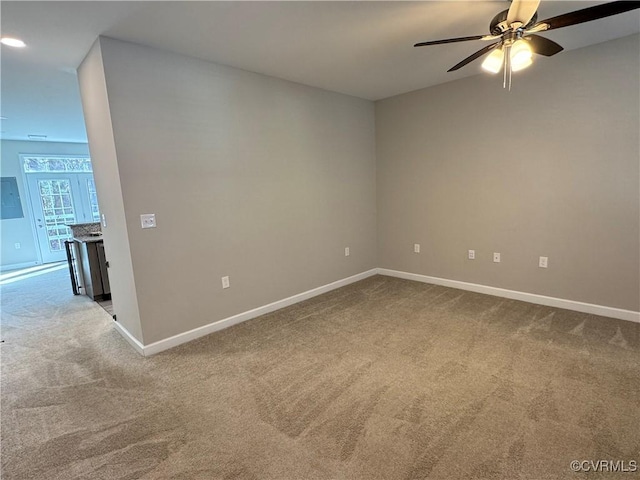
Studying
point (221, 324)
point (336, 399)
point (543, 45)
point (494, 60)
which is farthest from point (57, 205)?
point (543, 45)

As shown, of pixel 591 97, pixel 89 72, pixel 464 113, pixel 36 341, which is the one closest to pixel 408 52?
pixel 464 113

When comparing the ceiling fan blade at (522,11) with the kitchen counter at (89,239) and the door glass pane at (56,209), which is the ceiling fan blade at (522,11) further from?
the door glass pane at (56,209)

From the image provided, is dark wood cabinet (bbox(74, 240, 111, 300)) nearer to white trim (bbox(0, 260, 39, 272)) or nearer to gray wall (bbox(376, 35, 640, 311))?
white trim (bbox(0, 260, 39, 272))

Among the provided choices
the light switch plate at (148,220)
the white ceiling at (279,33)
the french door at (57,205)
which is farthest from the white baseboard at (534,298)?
the french door at (57,205)

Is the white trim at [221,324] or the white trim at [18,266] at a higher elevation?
the white trim at [18,266]

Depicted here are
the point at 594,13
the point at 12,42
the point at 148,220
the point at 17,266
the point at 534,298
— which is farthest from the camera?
the point at 17,266

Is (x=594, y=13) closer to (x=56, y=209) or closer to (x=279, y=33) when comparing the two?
(x=279, y=33)

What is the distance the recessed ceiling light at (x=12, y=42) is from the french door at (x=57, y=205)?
17.8ft

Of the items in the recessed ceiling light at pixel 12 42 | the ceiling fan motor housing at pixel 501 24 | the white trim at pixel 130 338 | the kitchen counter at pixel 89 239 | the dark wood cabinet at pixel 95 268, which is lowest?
the white trim at pixel 130 338

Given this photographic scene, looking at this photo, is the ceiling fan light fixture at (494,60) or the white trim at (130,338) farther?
the white trim at (130,338)

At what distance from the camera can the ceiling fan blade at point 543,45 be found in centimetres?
199

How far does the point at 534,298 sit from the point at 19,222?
369 inches

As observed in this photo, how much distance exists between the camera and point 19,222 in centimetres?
677

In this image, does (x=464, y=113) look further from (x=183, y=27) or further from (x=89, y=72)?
(x=89, y=72)
